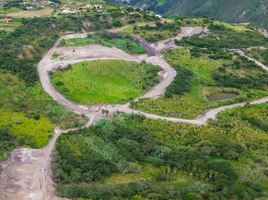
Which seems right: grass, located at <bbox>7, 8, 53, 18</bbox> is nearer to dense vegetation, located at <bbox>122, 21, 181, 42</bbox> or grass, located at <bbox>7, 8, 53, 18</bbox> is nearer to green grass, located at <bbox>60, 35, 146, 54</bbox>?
green grass, located at <bbox>60, 35, 146, 54</bbox>

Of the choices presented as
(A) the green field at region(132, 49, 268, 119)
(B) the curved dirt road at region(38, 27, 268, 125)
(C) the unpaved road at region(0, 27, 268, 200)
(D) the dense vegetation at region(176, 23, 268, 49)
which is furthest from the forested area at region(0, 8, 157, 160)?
(D) the dense vegetation at region(176, 23, 268, 49)

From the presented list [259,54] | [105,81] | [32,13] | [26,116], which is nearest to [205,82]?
[105,81]

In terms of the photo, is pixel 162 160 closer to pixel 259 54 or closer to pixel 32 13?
pixel 259 54

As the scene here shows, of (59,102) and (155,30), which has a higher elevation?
(59,102)

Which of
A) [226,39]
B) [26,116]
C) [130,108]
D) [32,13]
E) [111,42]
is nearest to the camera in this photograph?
[26,116]

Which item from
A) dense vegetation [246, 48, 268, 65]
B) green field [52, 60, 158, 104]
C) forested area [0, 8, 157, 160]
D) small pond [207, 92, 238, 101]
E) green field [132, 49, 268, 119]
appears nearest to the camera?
forested area [0, 8, 157, 160]

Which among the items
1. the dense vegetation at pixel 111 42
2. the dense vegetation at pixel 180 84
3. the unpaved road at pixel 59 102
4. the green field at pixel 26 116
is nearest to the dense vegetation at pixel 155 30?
the unpaved road at pixel 59 102

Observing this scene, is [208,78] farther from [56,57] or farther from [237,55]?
[56,57]

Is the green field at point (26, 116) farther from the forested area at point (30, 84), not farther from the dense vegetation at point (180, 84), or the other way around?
the dense vegetation at point (180, 84)
